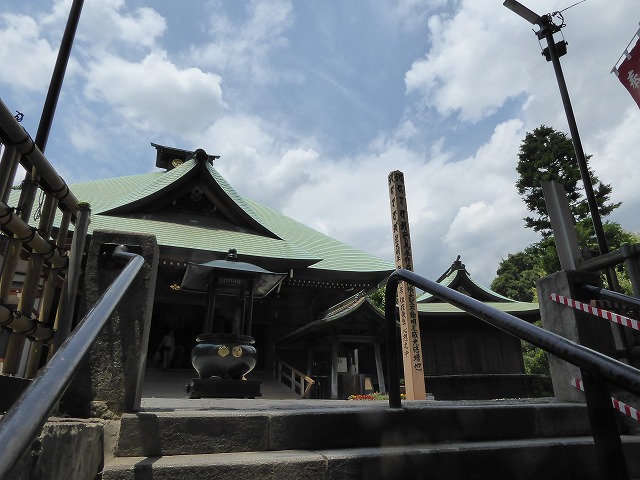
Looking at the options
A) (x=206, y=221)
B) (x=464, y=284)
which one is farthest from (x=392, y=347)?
(x=464, y=284)

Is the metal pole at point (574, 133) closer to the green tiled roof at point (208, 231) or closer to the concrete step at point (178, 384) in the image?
the green tiled roof at point (208, 231)

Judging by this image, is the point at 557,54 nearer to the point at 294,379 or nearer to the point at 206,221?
the point at 294,379

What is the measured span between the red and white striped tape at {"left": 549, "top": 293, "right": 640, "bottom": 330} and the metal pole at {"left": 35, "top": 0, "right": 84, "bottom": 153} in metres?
5.61

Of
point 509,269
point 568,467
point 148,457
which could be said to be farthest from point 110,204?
point 509,269

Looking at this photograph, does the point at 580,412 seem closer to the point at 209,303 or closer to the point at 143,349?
the point at 143,349

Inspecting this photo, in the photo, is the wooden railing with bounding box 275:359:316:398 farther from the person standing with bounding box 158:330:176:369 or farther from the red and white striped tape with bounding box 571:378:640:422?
the red and white striped tape with bounding box 571:378:640:422

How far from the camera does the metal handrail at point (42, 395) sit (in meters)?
0.84

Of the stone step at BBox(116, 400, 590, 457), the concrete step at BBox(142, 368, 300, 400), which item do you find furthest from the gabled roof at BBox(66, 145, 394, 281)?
the stone step at BBox(116, 400, 590, 457)

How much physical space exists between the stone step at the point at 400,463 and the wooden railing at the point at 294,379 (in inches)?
344

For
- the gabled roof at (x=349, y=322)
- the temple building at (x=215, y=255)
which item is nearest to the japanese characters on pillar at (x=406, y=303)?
the gabled roof at (x=349, y=322)

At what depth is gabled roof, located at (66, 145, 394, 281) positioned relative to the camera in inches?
472

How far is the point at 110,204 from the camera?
13945 millimetres

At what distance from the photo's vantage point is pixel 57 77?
5129 millimetres

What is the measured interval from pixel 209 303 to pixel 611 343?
5.35 m
